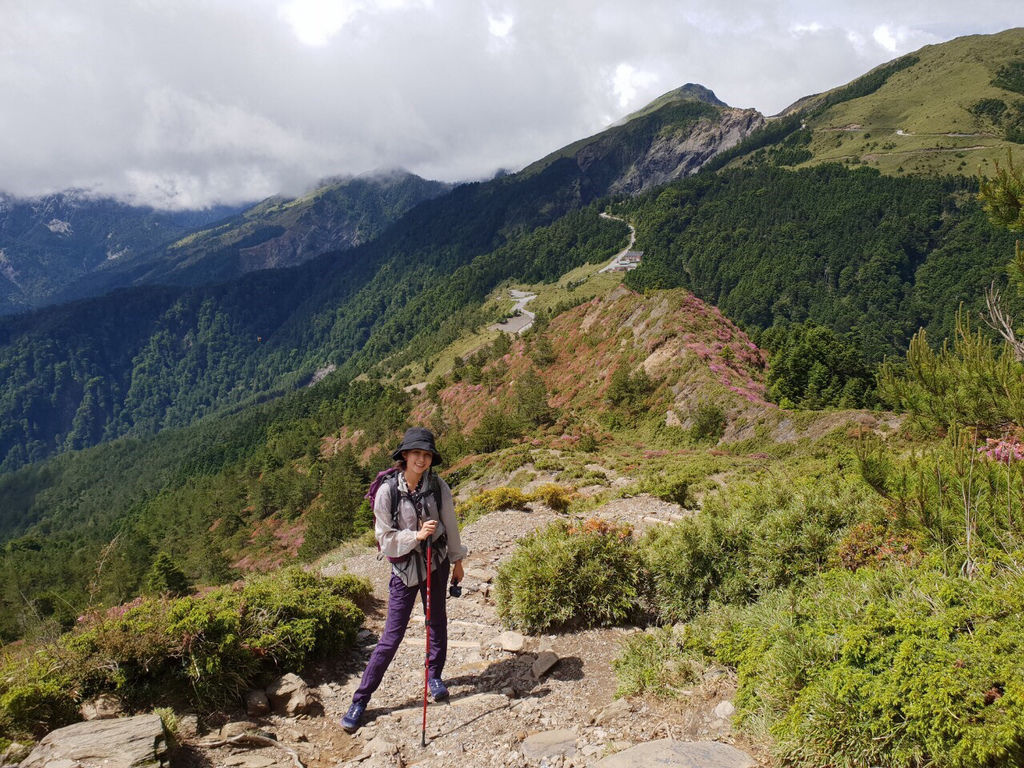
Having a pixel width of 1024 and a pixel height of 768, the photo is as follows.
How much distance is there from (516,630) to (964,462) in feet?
19.1

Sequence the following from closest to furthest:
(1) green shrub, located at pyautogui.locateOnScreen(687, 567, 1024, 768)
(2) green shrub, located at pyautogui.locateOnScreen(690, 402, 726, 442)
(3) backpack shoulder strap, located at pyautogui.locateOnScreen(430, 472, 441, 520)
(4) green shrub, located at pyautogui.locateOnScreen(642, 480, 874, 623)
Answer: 1. (1) green shrub, located at pyautogui.locateOnScreen(687, 567, 1024, 768)
2. (3) backpack shoulder strap, located at pyautogui.locateOnScreen(430, 472, 441, 520)
3. (4) green shrub, located at pyautogui.locateOnScreen(642, 480, 874, 623)
4. (2) green shrub, located at pyautogui.locateOnScreen(690, 402, 726, 442)

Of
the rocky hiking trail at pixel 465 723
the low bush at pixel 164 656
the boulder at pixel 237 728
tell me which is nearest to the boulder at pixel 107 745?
the rocky hiking trail at pixel 465 723

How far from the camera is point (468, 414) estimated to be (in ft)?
232

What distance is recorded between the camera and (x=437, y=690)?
593 centimetres

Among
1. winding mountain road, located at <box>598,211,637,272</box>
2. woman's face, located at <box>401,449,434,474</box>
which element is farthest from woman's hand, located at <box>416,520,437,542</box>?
winding mountain road, located at <box>598,211,637,272</box>

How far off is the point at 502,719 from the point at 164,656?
3.50 metres

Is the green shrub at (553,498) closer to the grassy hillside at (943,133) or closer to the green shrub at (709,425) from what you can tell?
the green shrub at (709,425)

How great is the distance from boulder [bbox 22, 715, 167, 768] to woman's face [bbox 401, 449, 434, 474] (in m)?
3.05

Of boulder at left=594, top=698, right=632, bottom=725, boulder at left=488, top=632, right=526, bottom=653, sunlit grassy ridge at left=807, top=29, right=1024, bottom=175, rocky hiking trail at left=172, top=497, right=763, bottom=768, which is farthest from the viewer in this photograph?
sunlit grassy ridge at left=807, top=29, right=1024, bottom=175

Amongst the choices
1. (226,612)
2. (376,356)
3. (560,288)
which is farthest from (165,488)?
(226,612)

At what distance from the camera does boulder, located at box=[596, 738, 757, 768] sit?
3.83 meters

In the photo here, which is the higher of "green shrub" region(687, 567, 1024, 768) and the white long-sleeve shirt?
the white long-sleeve shirt

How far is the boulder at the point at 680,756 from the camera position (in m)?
3.83

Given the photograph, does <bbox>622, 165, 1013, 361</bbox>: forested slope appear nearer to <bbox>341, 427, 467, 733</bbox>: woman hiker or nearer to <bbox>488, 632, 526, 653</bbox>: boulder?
<bbox>488, 632, 526, 653</bbox>: boulder
